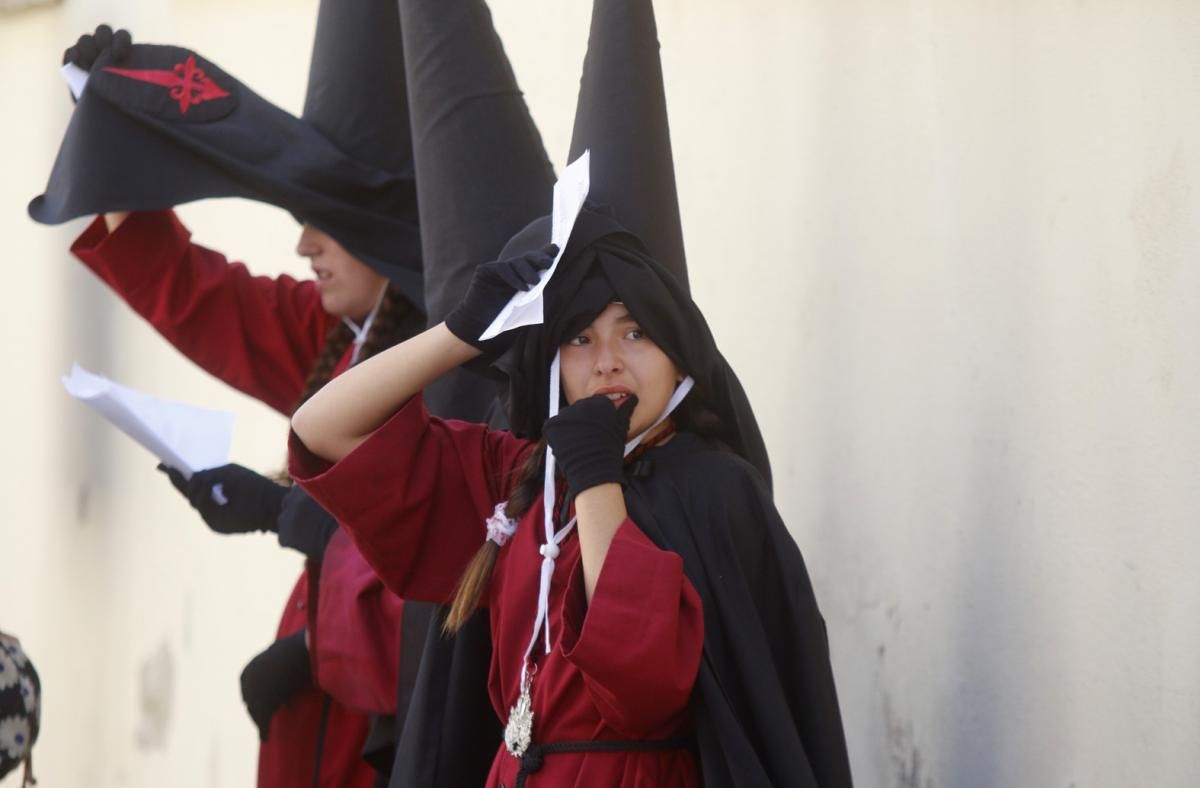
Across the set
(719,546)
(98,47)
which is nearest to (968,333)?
(719,546)

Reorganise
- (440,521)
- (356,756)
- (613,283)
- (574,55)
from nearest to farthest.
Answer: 1. (613,283)
2. (440,521)
3. (356,756)
4. (574,55)

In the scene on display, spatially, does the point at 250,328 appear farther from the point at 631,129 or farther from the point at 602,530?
the point at 602,530

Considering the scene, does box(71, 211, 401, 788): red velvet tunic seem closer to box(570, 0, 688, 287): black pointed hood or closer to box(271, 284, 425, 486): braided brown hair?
box(271, 284, 425, 486): braided brown hair

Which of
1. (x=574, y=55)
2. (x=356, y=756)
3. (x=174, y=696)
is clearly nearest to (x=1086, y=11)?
(x=574, y=55)

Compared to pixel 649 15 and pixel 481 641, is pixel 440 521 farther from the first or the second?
pixel 649 15

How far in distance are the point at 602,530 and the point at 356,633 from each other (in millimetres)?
892

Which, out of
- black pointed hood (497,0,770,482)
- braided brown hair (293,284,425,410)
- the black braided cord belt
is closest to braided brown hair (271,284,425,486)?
Result: braided brown hair (293,284,425,410)

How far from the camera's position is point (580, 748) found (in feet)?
6.79

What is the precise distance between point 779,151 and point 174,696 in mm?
2559

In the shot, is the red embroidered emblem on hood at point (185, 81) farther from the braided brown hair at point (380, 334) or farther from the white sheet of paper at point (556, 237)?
the white sheet of paper at point (556, 237)

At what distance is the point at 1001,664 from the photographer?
102 inches

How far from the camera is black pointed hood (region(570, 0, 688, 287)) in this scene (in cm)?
233

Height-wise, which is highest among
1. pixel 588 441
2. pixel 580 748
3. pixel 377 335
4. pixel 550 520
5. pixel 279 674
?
pixel 377 335

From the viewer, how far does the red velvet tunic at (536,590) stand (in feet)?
6.34
